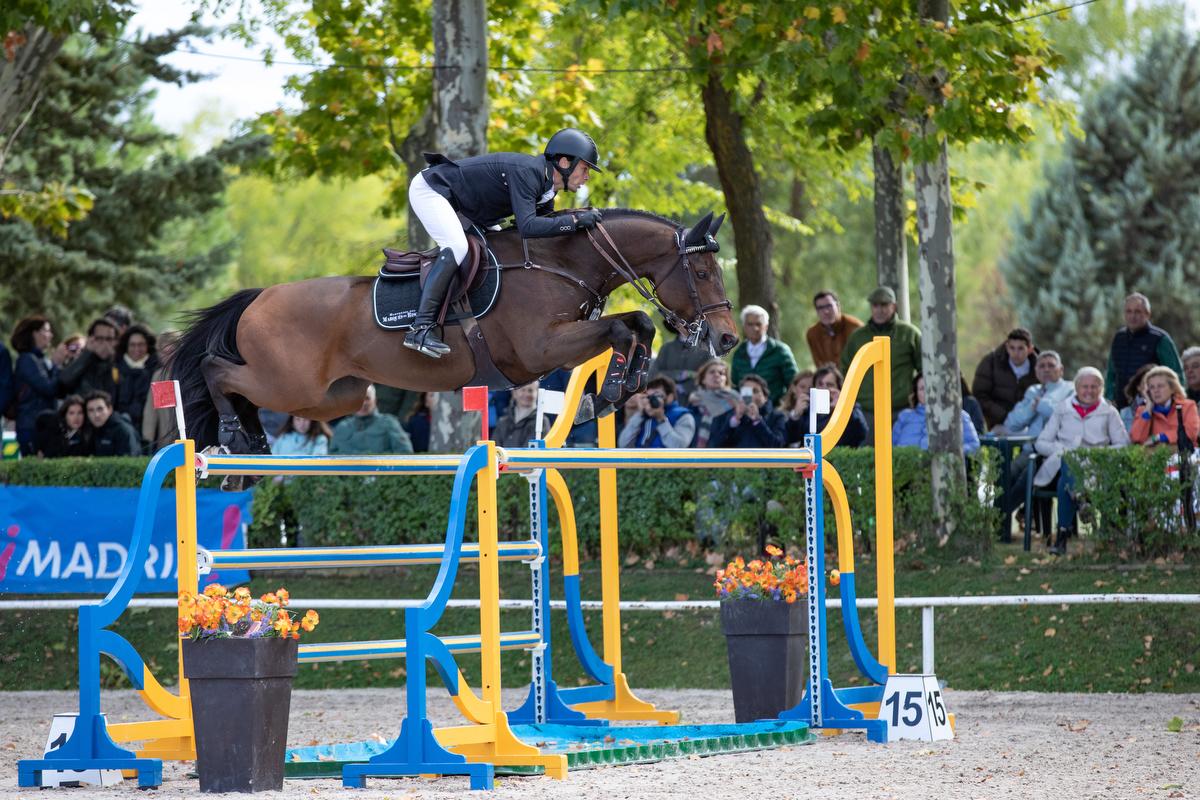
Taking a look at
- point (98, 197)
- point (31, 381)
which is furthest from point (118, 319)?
point (98, 197)

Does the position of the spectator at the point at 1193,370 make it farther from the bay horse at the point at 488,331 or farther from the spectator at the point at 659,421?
the bay horse at the point at 488,331

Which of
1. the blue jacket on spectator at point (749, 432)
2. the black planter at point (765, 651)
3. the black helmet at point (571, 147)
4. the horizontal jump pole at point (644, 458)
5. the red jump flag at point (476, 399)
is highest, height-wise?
the black helmet at point (571, 147)

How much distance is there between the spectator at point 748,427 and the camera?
1123 centimetres

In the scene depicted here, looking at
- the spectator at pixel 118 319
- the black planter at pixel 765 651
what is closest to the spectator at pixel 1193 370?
the black planter at pixel 765 651

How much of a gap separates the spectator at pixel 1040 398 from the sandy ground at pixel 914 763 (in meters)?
2.77

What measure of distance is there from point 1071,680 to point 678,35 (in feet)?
32.9

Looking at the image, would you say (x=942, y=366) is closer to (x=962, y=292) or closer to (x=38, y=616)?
(x=38, y=616)

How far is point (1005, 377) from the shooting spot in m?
12.9

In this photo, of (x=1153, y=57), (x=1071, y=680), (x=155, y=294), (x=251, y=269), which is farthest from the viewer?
(x=251, y=269)

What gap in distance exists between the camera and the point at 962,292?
36844 mm

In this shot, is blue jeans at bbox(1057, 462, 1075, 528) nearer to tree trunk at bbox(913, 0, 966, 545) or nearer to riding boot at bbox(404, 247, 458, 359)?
tree trunk at bbox(913, 0, 966, 545)

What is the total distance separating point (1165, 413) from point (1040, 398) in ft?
4.74

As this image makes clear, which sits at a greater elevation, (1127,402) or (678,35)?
(678,35)

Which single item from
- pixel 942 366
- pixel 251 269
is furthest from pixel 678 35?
pixel 251 269
